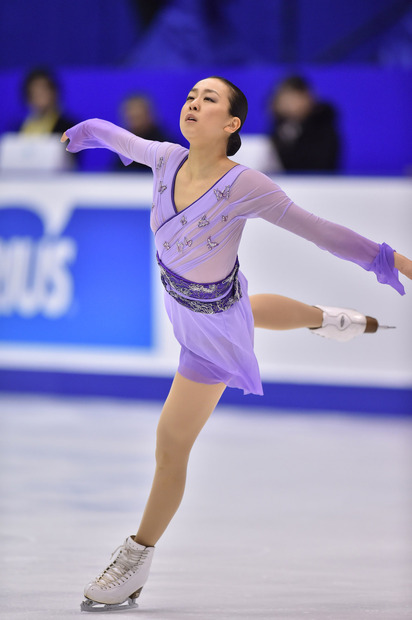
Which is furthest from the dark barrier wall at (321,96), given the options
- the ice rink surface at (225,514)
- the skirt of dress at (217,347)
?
the skirt of dress at (217,347)

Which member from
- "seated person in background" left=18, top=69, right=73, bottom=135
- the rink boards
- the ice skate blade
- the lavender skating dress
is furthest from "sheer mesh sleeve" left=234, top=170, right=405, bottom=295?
"seated person in background" left=18, top=69, right=73, bottom=135

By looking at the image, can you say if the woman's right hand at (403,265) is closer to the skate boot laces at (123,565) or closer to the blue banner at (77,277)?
the skate boot laces at (123,565)

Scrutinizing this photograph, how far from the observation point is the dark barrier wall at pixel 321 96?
26.5ft

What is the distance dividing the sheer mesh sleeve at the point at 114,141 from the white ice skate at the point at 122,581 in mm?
1125

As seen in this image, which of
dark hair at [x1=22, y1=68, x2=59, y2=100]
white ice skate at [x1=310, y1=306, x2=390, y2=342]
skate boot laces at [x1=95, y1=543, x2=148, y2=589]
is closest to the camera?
skate boot laces at [x1=95, y1=543, x2=148, y2=589]

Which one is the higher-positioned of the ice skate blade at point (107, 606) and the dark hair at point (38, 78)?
the dark hair at point (38, 78)

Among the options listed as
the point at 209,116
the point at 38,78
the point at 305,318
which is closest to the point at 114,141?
the point at 209,116

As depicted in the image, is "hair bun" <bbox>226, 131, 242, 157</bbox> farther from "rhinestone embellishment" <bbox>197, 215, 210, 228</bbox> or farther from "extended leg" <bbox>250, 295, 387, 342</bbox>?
"extended leg" <bbox>250, 295, 387, 342</bbox>

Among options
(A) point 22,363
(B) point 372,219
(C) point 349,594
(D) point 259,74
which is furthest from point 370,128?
(C) point 349,594

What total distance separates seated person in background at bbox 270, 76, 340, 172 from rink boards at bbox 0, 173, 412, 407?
40 cm

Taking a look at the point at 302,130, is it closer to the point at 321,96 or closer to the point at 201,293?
the point at 321,96

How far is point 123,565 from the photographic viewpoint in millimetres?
3023

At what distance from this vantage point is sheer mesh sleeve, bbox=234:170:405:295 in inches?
110

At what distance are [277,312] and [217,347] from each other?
0.39 metres
